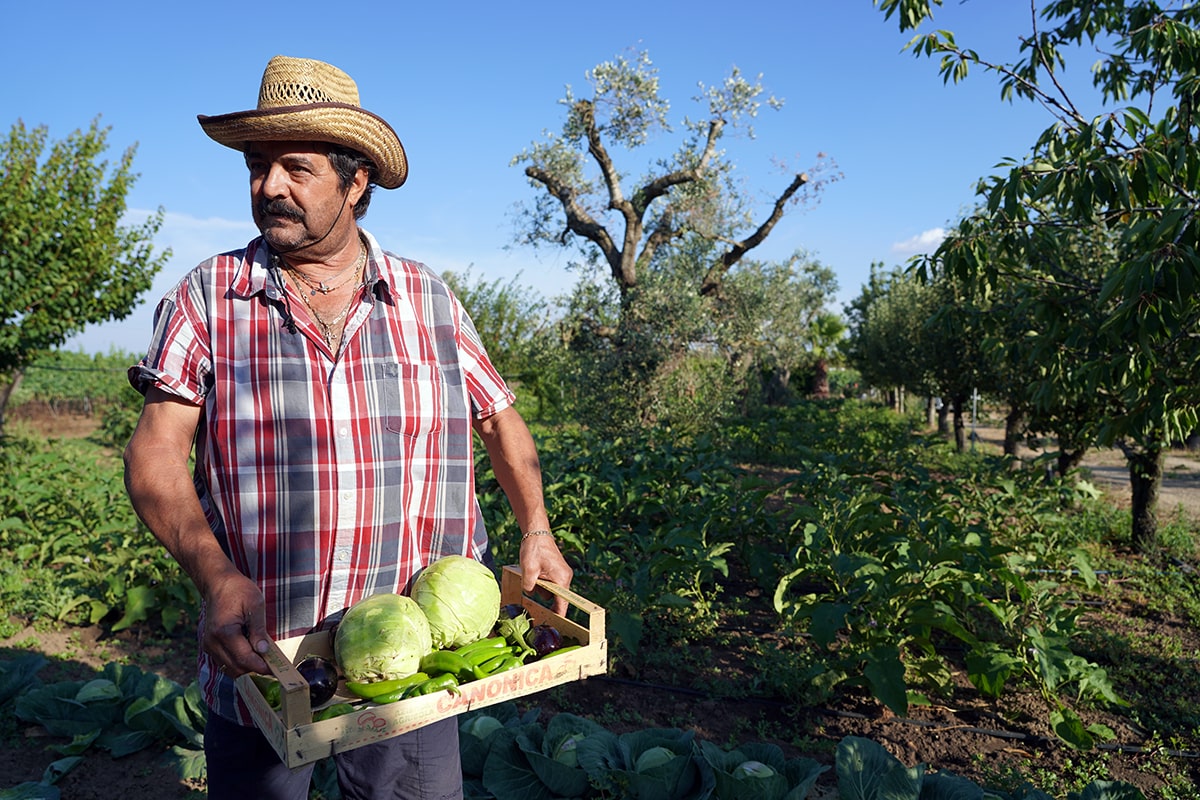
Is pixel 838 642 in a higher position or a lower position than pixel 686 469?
lower

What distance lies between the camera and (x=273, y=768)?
2.01 m

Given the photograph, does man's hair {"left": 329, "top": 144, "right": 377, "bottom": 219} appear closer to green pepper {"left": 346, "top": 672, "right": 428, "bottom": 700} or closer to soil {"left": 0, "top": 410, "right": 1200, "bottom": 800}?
green pepper {"left": 346, "top": 672, "right": 428, "bottom": 700}

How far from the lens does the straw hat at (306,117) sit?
1.90m

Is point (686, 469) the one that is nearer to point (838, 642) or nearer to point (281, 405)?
point (838, 642)

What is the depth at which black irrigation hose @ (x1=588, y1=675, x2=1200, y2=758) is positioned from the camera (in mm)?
3670

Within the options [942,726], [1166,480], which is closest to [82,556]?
[942,726]

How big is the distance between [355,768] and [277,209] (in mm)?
1417

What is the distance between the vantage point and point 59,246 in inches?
405

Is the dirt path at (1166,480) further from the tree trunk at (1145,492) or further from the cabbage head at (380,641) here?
the cabbage head at (380,641)

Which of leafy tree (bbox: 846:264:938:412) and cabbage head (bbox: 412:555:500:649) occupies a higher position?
leafy tree (bbox: 846:264:938:412)

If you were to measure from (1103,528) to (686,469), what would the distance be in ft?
15.6

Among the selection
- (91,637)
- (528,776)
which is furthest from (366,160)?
(91,637)

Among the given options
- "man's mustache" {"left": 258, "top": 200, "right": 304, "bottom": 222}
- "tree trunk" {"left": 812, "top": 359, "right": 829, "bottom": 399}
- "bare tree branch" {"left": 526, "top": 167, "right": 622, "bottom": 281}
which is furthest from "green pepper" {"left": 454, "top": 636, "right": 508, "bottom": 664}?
"tree trunk" {"left": 812, "top": 359, "right": 829, "bottom": 399}

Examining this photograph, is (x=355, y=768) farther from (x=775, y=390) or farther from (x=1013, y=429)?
(x=775, y=390)
